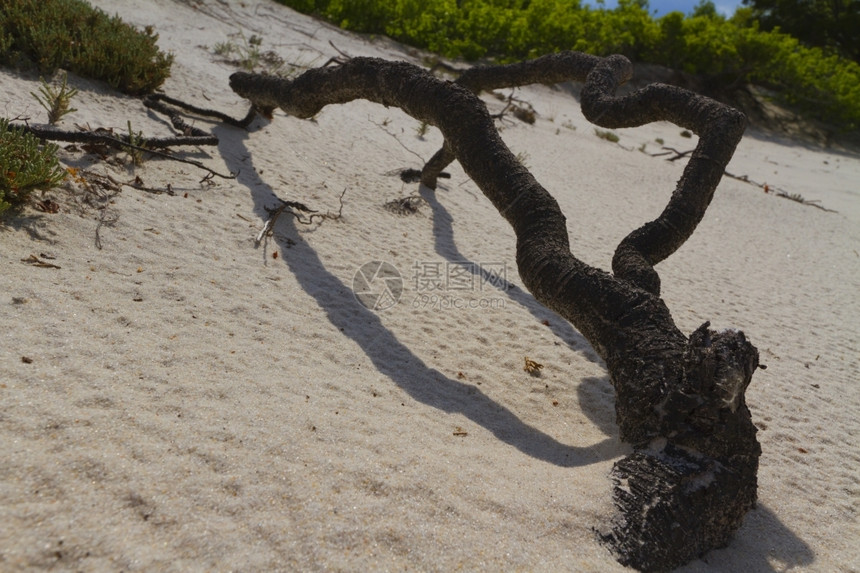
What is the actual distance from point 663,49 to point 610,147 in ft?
33.0

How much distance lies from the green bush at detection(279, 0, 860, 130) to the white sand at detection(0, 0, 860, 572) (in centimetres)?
1130

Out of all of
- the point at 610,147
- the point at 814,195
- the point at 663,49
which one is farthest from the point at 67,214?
the point at 663,49

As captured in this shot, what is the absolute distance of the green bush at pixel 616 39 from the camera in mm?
17219

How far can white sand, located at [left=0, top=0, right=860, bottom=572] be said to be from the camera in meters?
2.11
